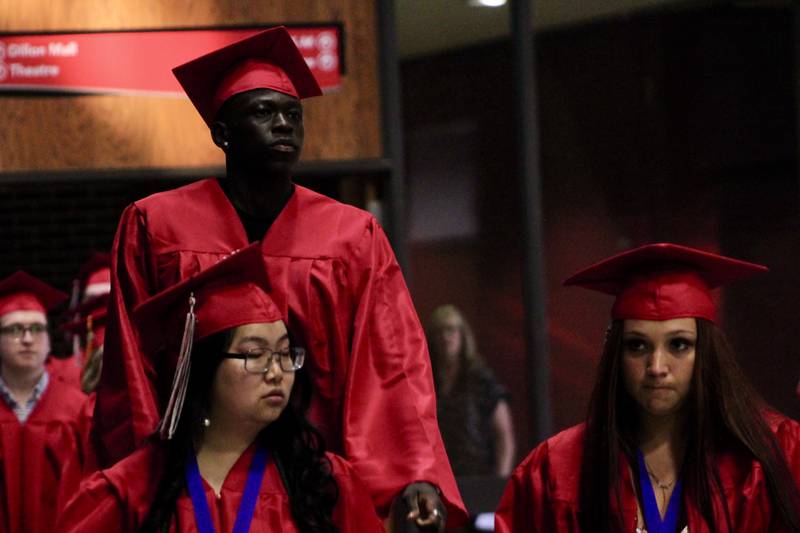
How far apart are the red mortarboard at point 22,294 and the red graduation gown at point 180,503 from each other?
4778mm

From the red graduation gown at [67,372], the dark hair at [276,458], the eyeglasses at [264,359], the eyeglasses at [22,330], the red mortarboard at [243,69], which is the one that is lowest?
the red graduation gown at [67,372]

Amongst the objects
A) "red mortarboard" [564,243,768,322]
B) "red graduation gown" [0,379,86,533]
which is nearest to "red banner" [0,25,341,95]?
"red graduation gown" [0,379,86,533]

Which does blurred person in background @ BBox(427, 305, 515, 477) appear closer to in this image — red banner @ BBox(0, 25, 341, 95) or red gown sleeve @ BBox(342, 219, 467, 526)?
red banner @ BBox(0, 25, 341, 95)

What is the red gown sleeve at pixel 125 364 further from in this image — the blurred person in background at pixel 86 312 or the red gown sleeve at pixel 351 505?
the blurred person in background at pixel 86 312

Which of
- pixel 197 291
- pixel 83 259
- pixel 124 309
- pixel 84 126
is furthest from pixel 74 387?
pixel 197 291

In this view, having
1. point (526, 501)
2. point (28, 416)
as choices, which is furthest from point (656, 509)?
point (28, 416)

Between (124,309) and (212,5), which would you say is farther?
(212,5)

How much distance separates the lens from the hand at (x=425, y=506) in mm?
4473

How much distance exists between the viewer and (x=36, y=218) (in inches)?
486

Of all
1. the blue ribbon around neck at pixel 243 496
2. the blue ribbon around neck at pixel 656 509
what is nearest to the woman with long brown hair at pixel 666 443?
the blue ribbon around neck at pixel 656 509

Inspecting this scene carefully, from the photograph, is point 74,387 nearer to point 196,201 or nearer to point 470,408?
point 470,408

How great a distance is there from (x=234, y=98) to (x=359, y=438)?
3.37 ft

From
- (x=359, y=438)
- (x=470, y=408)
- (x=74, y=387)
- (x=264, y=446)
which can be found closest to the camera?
(x=264, y=446)

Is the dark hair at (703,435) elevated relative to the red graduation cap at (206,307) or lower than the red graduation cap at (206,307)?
lower
